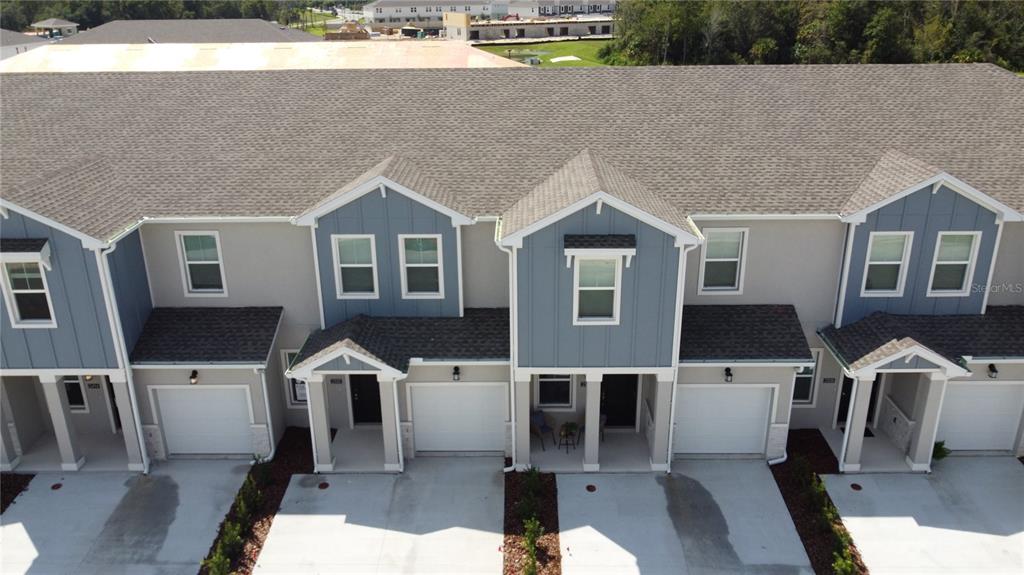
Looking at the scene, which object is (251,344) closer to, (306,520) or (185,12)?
(306,520)

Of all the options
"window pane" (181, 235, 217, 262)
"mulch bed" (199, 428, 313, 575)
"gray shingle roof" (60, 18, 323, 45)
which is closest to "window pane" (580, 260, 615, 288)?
"mulch bed" (199, 428, 313, 575)

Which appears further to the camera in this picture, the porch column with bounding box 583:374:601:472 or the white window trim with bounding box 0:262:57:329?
the porch column with bounding box 583:374:601:472

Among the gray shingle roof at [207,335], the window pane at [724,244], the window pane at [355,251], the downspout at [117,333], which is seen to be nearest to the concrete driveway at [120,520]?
the downspout at [117,333]

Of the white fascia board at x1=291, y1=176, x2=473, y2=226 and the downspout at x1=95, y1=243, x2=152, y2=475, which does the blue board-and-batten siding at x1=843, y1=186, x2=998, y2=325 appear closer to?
the white fascia board at x1=291, y1=176, x2=473, y2=226

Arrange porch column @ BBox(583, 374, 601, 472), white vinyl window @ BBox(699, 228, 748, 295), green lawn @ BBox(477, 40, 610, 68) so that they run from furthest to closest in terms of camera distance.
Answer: green lawn @ BBox(477, 40, 610, 68) → white vinyl window @ BBox(699, 228, 748, 295) → porch column @ BBox(583, 374, 601, 472)

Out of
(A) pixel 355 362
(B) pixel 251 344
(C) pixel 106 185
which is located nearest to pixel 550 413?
(A) pixel 355 362


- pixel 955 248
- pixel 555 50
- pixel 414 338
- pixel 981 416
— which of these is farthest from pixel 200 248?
pixel 555 50

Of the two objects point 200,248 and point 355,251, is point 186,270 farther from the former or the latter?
point 355,251
